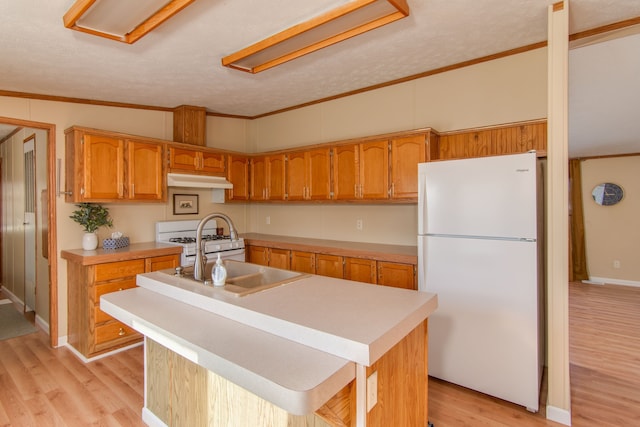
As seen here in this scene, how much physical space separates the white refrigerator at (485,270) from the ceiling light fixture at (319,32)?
43.8 inches

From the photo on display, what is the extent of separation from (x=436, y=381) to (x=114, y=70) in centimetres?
368

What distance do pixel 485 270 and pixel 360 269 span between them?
3.84 feet

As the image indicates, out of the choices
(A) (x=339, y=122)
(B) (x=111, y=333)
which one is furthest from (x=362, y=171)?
(B) (x=111, y=333)

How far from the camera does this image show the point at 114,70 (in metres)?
2.92

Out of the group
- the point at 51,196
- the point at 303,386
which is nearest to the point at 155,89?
the point at 51,196

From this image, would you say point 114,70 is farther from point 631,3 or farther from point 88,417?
point 631,3

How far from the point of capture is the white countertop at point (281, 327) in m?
1.07

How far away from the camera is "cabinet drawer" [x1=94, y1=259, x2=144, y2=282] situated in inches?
122

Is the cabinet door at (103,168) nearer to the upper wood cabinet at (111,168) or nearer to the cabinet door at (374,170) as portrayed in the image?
the upper wood cabinet at (111,168)

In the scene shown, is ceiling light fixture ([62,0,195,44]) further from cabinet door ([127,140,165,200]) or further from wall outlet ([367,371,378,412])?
wall outlet ([367,371,378,412])

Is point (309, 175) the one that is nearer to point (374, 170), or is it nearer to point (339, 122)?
point (339, 122)

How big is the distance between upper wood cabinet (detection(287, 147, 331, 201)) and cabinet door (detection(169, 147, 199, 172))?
1102 mm

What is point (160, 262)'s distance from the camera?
3480 millimetres

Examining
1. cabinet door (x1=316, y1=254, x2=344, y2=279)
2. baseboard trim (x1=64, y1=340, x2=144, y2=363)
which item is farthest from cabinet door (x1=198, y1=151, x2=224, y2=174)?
baseboard trim (x1=64, y1=340, x2=144, y2=363)
